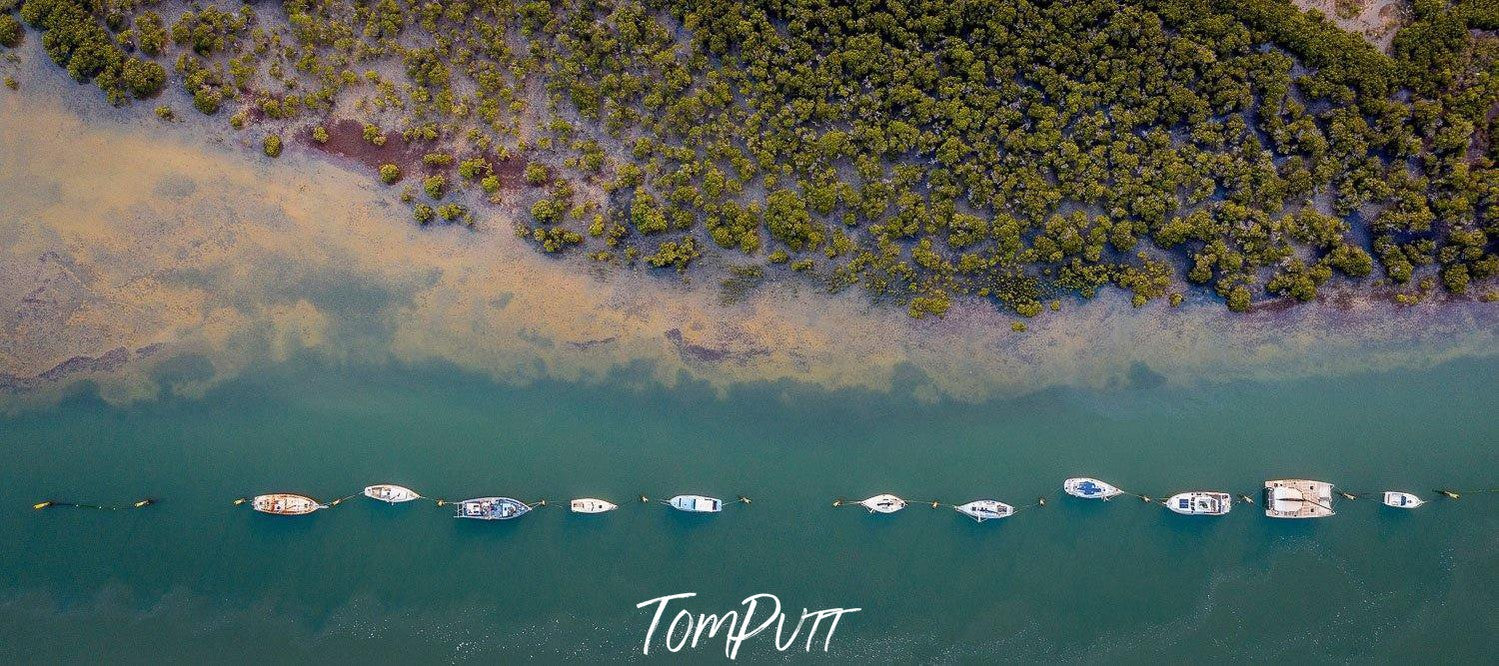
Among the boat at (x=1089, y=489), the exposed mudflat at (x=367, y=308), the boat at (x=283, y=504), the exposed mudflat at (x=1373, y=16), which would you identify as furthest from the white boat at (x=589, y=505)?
the exposed mudflat at (x=1373, y=16)

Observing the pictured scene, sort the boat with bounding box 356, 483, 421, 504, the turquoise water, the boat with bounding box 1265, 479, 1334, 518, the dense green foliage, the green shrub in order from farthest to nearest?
1. the boat with bounding box 1265, 479, 1334, 518
2. the turquoise water
3. the boat with bounding box 356, 483, 421, 504
4. the green shrub
5. the dense green foliage

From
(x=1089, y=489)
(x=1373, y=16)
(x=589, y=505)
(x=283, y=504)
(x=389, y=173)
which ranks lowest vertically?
(x=283, y=504)

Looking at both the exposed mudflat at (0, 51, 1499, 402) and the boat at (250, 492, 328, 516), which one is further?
the exposed mudflat at (0, 51, 1499, 402)

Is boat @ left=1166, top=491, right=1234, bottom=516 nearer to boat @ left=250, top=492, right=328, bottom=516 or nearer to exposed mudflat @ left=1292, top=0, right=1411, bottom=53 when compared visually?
exposed mudflat @ left=1292, top=0, right=1411, bottom=53

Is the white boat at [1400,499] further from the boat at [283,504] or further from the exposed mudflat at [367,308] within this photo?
the boat at [283,504]

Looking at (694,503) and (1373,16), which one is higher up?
(1373,16)

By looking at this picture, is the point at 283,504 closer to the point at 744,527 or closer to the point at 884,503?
the point at 744,527

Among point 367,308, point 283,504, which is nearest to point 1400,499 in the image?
point 367,308

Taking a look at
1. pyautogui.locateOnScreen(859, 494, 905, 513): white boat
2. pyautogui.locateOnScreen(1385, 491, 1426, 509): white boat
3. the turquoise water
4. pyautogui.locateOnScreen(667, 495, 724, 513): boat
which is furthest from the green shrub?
pyautogui.locateOnScreen(1385, 491, 1426, 509): white boat
